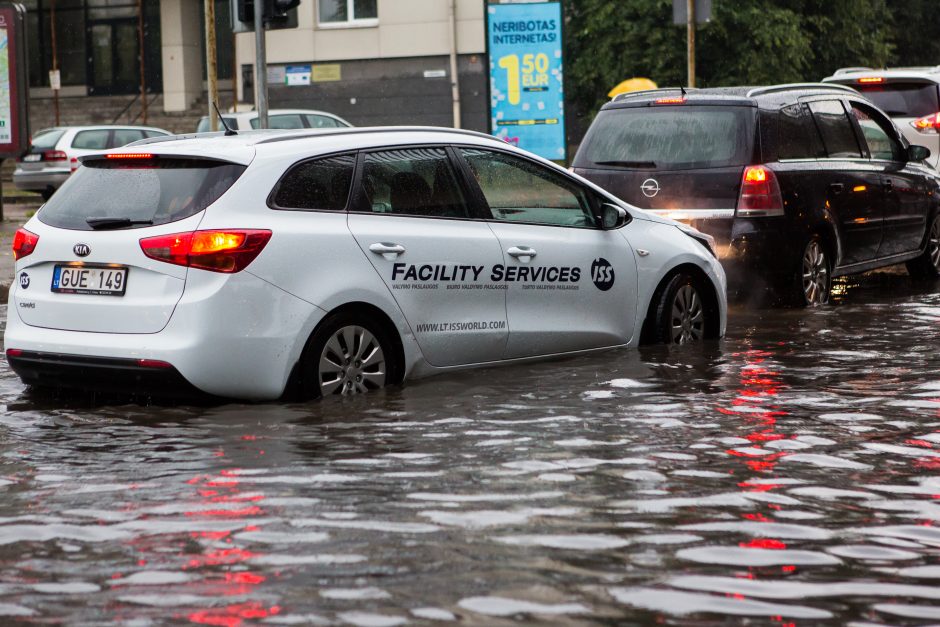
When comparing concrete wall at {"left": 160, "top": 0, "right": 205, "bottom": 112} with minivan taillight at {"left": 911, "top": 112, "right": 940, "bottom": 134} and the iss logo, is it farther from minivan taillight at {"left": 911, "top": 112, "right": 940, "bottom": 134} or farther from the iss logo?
the iss logo

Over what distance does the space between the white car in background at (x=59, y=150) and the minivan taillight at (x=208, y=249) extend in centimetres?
2401

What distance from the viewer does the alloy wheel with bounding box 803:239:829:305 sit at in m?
12.5

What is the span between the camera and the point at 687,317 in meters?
10.2

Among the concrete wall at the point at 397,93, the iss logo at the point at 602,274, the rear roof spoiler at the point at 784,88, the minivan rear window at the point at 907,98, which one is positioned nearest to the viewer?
the iss logo at the point at 602,274

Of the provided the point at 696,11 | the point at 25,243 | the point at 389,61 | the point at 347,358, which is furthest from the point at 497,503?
the point at 389,61

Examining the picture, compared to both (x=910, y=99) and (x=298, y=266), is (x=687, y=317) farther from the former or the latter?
(x=910, y=99)

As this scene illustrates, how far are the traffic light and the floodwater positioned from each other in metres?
6.44

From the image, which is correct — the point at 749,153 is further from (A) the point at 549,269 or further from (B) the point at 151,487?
(B) the point at 151,487

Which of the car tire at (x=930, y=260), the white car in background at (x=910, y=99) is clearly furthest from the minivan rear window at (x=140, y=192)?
the white car in background at (x=910, y=99)

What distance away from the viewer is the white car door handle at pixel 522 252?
897 cm

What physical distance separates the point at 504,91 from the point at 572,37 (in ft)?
Result: 49.8

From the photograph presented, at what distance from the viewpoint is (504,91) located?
98.6ft

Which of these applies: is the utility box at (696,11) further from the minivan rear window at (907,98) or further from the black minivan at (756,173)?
the black minivan at (756,173)

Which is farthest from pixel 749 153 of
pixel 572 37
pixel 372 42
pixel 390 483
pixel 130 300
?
pixel 572 37
